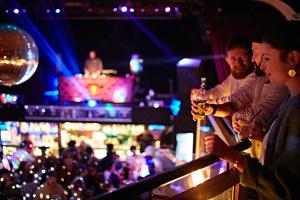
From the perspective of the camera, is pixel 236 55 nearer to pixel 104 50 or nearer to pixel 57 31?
pixel 57 31

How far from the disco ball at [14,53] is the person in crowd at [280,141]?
2226 mm

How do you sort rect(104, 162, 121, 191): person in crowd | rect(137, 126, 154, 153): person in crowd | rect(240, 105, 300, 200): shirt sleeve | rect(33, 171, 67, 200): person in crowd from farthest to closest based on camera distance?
rect(137, 126, 154, 153): person in crowd → rect(104, 162, 121, 191): person in crowd → rect(33, 171, 67, 200): person in crowd → rect(240, 105, 300, 200): shirt sleeve

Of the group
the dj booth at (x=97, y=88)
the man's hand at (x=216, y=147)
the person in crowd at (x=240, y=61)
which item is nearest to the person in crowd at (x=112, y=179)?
the dj booth at (x=97, y=88)

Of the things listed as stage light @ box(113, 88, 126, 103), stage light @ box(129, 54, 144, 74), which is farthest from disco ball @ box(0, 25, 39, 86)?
stage light @ box(129, 54, 144, 74)

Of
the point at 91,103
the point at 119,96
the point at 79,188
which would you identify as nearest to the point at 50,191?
the point at 79,188

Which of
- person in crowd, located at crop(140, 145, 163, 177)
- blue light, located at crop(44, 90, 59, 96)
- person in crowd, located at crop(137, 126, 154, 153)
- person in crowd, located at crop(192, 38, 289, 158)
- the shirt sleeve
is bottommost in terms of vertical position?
person in crowd, located at crop(140, 145, 163, 177)

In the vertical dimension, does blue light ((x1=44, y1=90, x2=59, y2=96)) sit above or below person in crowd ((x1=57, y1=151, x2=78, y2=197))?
above

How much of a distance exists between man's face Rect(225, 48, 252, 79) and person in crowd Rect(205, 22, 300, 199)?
988mm

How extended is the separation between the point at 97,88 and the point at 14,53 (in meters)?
6.10

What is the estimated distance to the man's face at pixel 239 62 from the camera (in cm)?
241

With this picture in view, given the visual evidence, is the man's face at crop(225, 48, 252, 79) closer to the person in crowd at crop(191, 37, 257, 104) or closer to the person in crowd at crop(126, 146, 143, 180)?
the person in crowd at crop(191, 37, 257, 104)

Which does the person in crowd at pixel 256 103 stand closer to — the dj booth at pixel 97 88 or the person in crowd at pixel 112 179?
the person in crowd at pixel 112 179

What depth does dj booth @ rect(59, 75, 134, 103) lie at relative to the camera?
9.16 meters

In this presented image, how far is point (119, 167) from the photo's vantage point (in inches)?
253
